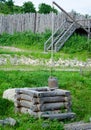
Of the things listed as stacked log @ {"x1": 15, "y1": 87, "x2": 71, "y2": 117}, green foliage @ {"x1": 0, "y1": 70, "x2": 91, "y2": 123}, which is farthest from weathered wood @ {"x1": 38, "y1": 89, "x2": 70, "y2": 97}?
green foliage @ {"x1": 0, "y1": 70, "x2": 91, "y2": 123}

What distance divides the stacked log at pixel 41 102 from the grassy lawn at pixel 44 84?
0.28 meters

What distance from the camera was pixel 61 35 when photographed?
37.1 metres

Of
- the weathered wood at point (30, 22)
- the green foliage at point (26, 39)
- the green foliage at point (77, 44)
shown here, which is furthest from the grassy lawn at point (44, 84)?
the weathered wood at point (30, 22)

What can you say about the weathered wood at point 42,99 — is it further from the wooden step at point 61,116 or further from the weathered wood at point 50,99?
the wooden step at point 61,116

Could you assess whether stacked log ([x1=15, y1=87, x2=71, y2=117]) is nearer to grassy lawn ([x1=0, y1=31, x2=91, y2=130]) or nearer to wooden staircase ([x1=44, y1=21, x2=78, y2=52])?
grassy lawn ([x1=0, y1=31, x2=91, y2=130])

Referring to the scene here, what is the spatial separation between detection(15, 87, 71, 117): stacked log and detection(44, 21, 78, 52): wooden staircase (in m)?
17.7

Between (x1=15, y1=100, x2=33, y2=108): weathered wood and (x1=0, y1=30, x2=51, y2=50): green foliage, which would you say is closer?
(x1=15, y1=100, x2=33, y2=108): weathered wood

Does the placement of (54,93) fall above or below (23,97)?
above

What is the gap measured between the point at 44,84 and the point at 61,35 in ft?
57.1

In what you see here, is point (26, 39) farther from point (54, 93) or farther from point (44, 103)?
point (44, 103)

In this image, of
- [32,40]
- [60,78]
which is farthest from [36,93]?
[32,40]

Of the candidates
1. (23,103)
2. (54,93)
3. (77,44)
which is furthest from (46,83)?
(77,44)

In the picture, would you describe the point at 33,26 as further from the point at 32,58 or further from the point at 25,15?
the point at 32,58

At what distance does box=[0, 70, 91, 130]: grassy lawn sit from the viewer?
1489 centimetres
